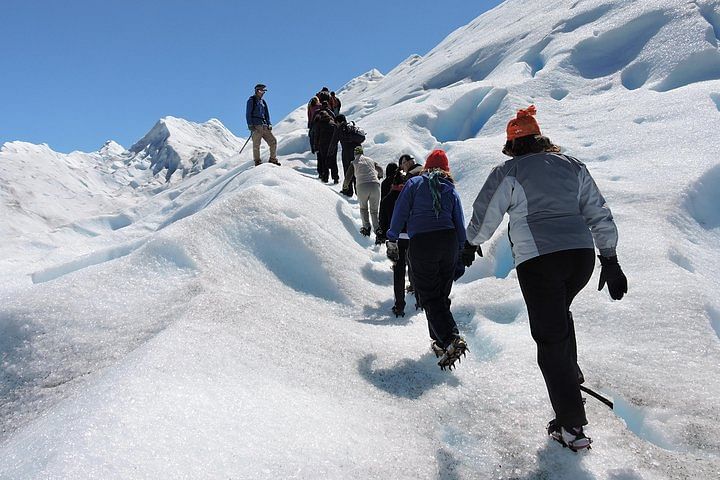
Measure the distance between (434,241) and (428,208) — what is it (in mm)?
299

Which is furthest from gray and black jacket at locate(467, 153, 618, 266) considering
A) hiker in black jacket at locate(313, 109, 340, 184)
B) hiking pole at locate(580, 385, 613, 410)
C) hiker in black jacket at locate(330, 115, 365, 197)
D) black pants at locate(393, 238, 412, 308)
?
hiker in black jacket at locate(313, 109, 340, 184)

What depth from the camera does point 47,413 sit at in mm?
2793

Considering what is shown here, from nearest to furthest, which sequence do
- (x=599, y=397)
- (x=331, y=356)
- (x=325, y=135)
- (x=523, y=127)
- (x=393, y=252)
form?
(x=523, y=127)
(x=599, y=397)
(x=331, y=356)
(x=393, y=252)
(x=325, y=135)

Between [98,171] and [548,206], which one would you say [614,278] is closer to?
→ [548,206]

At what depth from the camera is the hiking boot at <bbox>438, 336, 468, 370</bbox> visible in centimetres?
349

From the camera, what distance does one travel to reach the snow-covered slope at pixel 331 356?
2352 mm

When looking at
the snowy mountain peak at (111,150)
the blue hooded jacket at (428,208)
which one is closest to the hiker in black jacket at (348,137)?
the blue hooded jacket at (428,208)

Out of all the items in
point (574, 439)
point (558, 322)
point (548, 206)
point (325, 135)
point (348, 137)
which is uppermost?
point (325, 135)

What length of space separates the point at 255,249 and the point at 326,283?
3.09ft

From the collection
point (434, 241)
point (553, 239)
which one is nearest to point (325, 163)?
point (434, 241)

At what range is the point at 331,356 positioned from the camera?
375 centimetres

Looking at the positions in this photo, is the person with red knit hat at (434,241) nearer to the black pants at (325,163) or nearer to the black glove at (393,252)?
the black glove at (393,252)

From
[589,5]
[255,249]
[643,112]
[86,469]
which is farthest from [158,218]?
[589,5]

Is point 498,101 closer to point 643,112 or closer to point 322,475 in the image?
point 643,112
